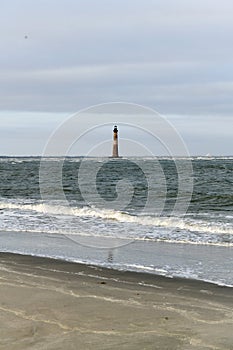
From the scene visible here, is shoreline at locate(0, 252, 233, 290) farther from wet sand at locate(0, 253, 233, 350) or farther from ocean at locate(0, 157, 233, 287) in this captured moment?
ocean at locate(0, 157, 233, 287)

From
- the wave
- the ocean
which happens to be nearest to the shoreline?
the ocean

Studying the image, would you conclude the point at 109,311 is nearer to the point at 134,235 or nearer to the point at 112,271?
the point at 112,271

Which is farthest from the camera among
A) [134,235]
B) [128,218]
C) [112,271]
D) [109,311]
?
[128,218]

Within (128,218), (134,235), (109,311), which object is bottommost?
(109,311)

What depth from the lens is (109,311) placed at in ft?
22.8

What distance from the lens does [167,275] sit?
968cm

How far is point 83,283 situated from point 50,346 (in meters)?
3.19

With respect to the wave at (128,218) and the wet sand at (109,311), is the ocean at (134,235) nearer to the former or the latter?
the wave at (128,218)

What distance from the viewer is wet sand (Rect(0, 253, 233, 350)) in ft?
19.1

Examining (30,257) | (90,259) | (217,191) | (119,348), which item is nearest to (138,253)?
(90,259)

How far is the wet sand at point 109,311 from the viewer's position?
229 inches

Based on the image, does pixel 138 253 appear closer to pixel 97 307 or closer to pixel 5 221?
pixel 97 307

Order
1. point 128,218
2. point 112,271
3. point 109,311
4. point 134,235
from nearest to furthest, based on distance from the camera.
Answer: point 109,311 < point 112,271 < point 134,235 < point 128,218

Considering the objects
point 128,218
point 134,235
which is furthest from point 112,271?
point 128,218
